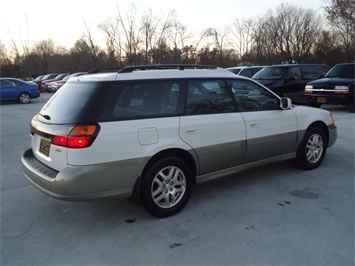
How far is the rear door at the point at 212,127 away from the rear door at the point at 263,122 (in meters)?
0.15

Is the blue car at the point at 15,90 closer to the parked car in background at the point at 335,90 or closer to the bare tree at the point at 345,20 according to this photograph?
the parked car in background at the point at 335,90

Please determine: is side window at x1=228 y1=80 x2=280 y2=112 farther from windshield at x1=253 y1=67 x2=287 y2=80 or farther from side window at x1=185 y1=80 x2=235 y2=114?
windshield at x1=253 y1=67 x2=287 y2=80

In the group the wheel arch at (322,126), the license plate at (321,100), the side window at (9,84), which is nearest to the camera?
the wheel arch at (322,126)

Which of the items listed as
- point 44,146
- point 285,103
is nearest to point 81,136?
point 44,146

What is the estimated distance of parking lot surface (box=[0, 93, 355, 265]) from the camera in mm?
2744

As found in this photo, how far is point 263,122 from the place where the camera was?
13.8ft

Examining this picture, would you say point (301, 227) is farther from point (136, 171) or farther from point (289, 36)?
point (289, 36)

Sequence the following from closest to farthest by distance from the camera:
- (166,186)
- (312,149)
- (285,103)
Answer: (166,186), (285,103), (312,149)

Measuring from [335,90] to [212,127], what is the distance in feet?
26.7

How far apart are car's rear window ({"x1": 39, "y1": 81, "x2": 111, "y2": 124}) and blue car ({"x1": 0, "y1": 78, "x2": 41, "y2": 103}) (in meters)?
16.1

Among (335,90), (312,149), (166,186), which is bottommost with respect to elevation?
(166,186)

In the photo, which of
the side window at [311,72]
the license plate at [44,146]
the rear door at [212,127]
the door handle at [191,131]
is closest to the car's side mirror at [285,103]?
the rear door at [212,127]

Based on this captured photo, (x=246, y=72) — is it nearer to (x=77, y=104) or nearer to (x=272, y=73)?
(x=272, y=73)

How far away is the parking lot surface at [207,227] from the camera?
2.74 m
